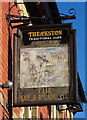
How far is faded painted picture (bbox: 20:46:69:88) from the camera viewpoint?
523 inches

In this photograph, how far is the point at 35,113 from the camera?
20.1 meters

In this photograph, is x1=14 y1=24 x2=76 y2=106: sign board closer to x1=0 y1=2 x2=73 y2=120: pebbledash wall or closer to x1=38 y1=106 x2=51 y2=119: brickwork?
x1=0 y1=2 x2=73 y2=120: pebbledash wall

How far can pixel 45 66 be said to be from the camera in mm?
13391

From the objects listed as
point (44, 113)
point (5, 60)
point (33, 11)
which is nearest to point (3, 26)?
point (5, 60)

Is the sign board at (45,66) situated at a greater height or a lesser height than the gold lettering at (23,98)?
greater

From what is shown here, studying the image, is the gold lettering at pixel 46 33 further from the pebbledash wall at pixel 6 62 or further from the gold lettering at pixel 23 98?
the gold lettering at pixel 23 98

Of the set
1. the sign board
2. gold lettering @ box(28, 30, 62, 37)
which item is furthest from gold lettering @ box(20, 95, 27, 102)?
gold lettering @ box(28, 30, 62, 37)

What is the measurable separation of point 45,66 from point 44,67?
4 centimetres

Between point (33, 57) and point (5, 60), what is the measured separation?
1395 millimetres

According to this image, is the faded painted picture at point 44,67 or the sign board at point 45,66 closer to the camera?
the sign board at point 45,66

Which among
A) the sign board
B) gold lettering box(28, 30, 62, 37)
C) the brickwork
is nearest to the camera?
the sign board

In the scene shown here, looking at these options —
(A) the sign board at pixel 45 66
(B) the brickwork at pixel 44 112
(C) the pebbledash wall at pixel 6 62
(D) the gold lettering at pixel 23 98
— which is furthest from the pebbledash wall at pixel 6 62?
(B) the brickwork at pixel 44 112

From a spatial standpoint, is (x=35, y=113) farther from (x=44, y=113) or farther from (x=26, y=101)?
(x=26, y=101)

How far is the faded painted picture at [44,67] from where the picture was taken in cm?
1327
